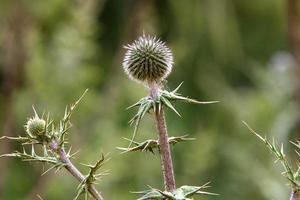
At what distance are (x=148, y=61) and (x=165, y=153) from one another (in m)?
0.39

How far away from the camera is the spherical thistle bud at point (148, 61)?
191cm

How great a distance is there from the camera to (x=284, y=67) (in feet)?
21.5

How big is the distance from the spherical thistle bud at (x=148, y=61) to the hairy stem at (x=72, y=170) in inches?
10.9

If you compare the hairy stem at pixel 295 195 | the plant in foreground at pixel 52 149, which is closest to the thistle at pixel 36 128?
the plant in foreground at pixel 52 149

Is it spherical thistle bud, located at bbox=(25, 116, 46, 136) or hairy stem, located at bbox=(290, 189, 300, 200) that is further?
spherical thistle bud, located at bbox=(25, 116, 46, 136)

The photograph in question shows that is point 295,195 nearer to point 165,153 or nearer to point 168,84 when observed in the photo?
point 165,153

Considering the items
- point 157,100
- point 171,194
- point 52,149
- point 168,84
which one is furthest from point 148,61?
point 168,84

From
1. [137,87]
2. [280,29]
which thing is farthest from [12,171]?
[280,29]

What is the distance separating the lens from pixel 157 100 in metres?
1.75

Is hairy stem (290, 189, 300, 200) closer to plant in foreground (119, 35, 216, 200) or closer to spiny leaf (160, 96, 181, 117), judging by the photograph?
plant in foreground (119, 35, 216, 200)

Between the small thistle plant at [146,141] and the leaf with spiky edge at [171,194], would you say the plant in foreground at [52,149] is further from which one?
the leaf with spiky edge at [171,194]

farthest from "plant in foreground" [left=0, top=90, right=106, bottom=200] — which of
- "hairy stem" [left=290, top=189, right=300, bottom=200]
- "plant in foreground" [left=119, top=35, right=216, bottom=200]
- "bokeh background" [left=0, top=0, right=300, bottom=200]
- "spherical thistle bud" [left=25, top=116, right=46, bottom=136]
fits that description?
"bokeh background" [left=0, top=0, right=300, bottom=200]

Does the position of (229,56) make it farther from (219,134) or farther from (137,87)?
(137,87)

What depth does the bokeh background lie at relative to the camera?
5.31 meters
